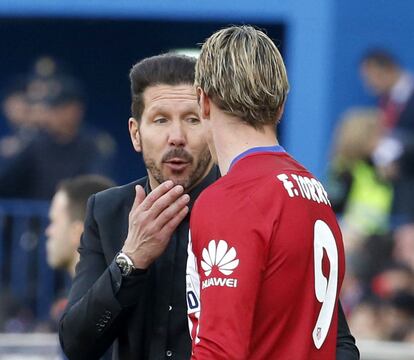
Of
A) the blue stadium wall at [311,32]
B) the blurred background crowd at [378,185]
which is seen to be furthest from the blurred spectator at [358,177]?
the blue stadium wall at [311,32]

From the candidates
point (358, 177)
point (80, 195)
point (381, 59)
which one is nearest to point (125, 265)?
point (80, 195)

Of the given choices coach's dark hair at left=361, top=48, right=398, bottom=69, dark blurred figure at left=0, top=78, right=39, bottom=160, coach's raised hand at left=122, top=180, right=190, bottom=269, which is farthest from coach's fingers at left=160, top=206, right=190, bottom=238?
dark blurred figure at left=0, top=78, right=39, bottom=160

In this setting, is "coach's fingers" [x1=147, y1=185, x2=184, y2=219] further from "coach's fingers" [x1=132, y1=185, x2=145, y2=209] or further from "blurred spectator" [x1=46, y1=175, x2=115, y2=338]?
"blurred spectator" [x1=46, y1=175, x2=115, y2=338]

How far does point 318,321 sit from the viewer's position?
290cm

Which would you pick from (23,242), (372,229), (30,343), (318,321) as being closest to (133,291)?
(318,321)

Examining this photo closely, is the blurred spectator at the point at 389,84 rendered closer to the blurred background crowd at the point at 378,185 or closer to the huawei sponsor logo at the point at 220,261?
the blurred background crowd at the point at 378,185

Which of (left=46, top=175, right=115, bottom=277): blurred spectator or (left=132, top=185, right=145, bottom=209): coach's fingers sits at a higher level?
(left=132, top=185, right=145, bottom=209): coach's fingers

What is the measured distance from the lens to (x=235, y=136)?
290 centimetres

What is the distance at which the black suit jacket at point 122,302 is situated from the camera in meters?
3.19

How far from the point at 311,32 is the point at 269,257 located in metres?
7.51

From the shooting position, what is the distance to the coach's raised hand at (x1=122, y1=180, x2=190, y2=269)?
10.3 ft

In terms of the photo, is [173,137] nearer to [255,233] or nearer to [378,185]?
[255,233]

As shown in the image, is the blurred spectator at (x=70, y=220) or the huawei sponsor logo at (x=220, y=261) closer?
the huawei sponsor logo at (x=220, y=261)

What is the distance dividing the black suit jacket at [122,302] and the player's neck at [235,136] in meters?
0.44
